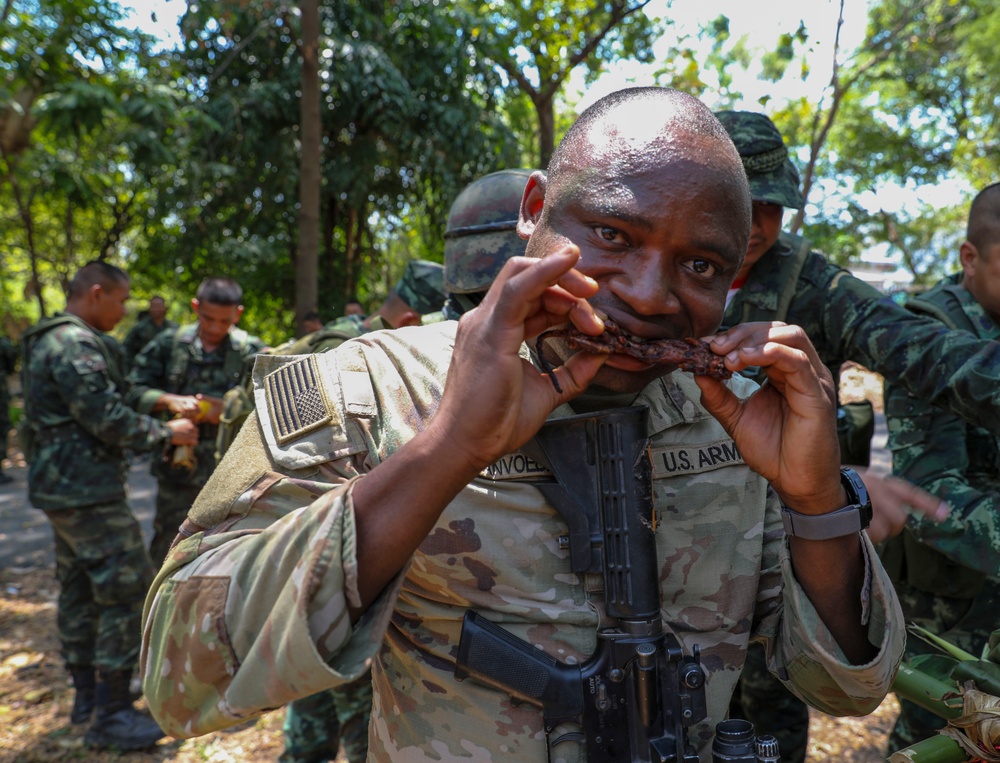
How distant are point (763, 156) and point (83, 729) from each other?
4797 mm

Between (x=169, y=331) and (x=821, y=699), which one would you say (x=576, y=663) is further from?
(x=169, y=331)

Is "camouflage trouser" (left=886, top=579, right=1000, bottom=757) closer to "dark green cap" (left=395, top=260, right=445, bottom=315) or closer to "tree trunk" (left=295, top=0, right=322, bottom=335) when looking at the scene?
"dark green cap" (left=395, top=260, right=445, bottom=315)

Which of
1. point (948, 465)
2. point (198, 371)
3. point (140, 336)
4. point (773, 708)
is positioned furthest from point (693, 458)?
point (140, 336)

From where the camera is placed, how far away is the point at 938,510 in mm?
2000

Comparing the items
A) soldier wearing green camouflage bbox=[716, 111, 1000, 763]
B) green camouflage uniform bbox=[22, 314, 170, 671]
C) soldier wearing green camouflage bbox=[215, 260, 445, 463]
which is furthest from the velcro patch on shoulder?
green camouflage uniform bbox=[22, 314, 170, 671]

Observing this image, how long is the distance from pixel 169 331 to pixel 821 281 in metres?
5.43

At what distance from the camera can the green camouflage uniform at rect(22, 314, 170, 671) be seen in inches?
189

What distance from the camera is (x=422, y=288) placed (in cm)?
426

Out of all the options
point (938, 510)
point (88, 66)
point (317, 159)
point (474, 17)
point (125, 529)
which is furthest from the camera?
point (474, 17)

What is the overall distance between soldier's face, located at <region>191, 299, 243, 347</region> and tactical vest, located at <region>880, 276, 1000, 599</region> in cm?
511

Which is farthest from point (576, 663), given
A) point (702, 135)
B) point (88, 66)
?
point (88, 66)

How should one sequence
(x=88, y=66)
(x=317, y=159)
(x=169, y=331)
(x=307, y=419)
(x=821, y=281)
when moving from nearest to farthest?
(x=307, y=419) → (x=821, y=281) → (x=169, y=331) → (x=317, y=159) → (x=88, y=66)

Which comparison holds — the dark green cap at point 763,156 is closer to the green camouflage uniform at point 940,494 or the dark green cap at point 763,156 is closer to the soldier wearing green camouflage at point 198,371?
the green camouflage uniform at point 940,494

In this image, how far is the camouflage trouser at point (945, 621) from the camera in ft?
9.70
